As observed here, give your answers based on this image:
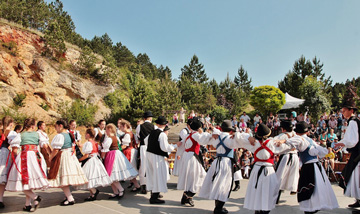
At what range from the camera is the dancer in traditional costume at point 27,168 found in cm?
525

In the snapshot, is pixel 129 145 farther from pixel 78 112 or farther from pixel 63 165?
pixel 78 112

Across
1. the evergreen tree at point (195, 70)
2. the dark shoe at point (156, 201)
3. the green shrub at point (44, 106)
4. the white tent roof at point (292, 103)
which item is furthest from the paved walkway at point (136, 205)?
the evergreen tree at point (195, 70)

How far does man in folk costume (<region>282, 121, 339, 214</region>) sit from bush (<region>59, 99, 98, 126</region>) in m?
20.9

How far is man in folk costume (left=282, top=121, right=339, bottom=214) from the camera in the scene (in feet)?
13.9

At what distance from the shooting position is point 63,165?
5.59 m

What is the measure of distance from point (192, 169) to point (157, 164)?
0.78 meters

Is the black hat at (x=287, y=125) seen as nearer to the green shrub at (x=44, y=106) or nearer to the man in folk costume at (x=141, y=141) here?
the man in folk costume at (x=141, y=141)

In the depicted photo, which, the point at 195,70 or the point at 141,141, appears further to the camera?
the point at 195,70

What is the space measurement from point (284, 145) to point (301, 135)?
0.67 meters

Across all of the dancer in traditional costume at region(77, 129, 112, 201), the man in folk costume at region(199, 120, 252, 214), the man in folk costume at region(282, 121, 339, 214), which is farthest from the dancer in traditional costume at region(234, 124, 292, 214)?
the dancer in traditional costume at region(77, 129, 112, 201)

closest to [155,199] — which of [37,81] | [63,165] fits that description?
[63,165]

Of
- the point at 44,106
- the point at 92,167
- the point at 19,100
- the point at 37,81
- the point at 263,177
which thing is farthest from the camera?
the point at 37,81

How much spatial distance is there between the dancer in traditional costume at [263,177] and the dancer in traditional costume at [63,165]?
11.4ft

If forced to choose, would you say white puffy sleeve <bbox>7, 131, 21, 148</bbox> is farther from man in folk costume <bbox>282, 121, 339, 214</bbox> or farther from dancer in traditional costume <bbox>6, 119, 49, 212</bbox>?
man in folk costume <bbox>282, 121, 339, 214</bbox>
